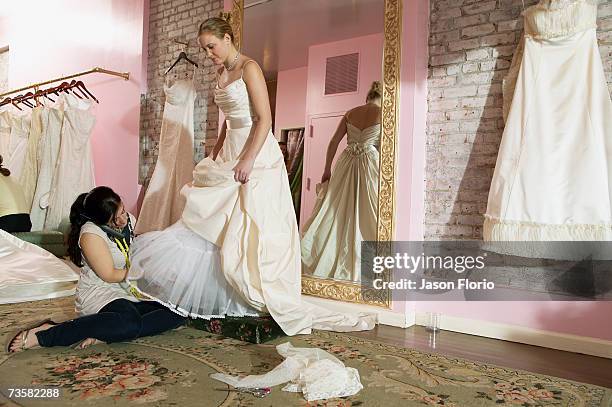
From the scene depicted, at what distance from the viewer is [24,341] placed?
2.29 m

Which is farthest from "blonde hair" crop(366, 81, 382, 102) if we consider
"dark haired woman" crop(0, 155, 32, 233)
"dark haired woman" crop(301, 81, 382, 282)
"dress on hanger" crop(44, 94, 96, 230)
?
"dark haired woman" crop(0, 155, 32, 233)

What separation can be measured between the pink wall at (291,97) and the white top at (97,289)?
1478 millimetres

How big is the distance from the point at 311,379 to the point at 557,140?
172cm

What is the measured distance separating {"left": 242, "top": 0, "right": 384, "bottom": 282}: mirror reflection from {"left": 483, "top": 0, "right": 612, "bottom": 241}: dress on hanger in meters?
0.86

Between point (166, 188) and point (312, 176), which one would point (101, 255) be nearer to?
point (312, 176)

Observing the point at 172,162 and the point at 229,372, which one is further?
the point at 172,162

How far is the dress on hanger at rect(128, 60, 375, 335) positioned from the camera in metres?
2.70

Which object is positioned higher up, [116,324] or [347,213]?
[347,213]

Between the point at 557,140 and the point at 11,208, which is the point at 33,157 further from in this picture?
the point at 557,140

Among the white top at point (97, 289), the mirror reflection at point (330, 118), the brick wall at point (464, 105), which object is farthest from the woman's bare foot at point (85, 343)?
the brick wall at point (464, 105)

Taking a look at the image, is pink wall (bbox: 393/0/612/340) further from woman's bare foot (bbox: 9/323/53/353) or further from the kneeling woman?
woman's bare foot (bbox: 9/323/53/353)

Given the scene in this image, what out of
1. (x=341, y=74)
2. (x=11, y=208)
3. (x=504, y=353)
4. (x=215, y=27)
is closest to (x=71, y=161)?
(x=11, y=208)

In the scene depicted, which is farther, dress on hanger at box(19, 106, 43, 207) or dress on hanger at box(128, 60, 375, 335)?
dress on hanger at box(19, 106, 43, 207)

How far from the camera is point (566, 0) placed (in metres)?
2.62
